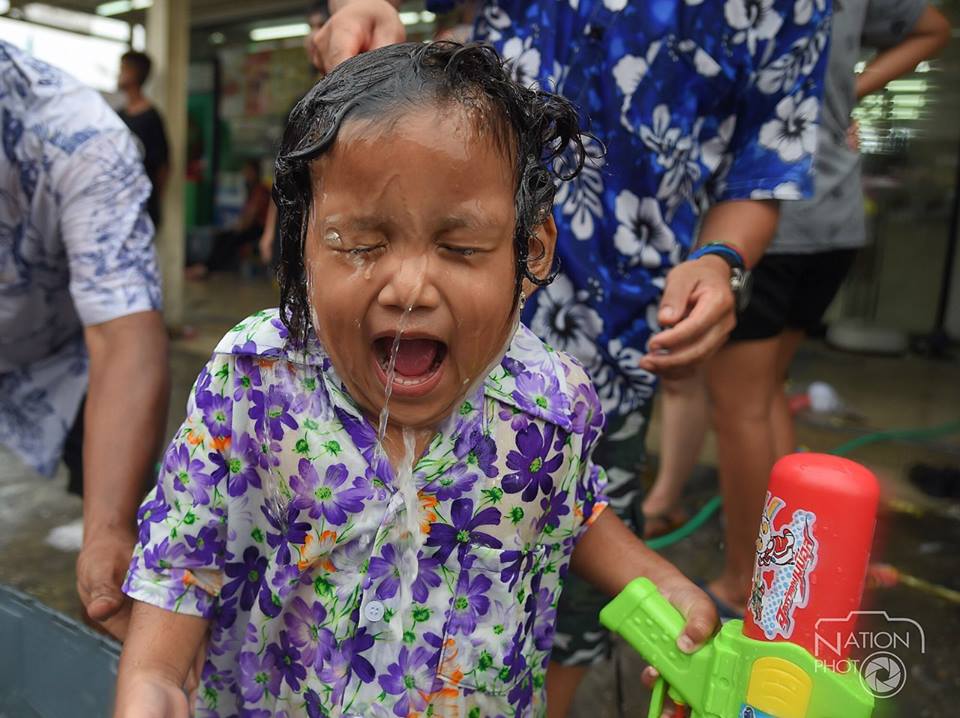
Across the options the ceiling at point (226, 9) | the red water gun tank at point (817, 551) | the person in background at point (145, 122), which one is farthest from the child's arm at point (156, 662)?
the ceiling at point (226, 9)

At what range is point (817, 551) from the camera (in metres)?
0.92

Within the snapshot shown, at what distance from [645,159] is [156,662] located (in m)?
1.05

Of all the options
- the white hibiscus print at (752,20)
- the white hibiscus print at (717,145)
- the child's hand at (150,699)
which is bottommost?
the child's hand at (150,699)

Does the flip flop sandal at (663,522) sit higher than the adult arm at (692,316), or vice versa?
the adult arm at (692,316)

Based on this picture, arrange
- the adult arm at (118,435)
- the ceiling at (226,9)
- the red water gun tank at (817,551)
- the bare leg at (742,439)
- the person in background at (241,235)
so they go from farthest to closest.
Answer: the person in background at (241,235)
the ceiling at (226,9)
the bare leg at (742,439)
the adult arm at (118,435)
the red water gun tank at (817,551)

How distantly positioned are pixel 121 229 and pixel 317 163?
999mm

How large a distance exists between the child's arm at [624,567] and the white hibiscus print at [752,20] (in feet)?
2.69

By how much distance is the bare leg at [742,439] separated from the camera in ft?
7.63

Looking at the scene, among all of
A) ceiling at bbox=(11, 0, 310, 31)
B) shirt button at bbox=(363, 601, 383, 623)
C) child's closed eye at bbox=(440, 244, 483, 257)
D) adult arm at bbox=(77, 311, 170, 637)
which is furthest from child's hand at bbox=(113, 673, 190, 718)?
ceiling at bbox=(11, 0, 310, 31)

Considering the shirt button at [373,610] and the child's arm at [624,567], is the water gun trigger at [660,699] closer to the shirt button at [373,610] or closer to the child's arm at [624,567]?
the child's arm at [624,567]

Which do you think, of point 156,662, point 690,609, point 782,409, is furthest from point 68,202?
point 782,409

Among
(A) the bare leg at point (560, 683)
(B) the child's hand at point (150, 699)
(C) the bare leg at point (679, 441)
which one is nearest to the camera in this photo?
(B) the child's hand at point (150, 699)

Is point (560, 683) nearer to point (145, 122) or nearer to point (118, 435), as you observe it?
point (118, 435)

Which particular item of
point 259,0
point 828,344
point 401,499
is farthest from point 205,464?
point 259,0
